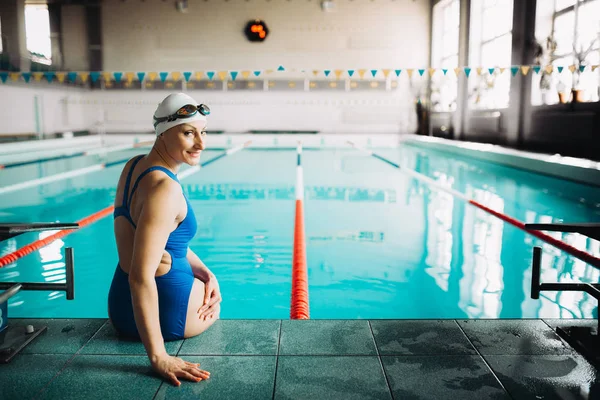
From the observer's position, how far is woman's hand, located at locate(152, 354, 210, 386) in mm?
1523

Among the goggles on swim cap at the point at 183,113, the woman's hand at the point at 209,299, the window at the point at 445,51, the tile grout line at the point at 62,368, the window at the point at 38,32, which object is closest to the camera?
the tile grout line at the point at 62,368

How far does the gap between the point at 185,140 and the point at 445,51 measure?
16.4 metres

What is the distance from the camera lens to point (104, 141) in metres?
16.7

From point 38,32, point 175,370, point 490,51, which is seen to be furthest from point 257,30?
point 175,370

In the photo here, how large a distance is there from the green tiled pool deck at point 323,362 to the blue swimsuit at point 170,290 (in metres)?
0.06

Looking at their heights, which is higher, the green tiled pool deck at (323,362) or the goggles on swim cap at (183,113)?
the goggles on swim cap at (183,113)

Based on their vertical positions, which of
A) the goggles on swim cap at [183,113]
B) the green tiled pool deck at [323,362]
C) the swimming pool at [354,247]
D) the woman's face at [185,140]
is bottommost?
the swimming pool at [354,247]

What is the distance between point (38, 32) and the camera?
14930 mm

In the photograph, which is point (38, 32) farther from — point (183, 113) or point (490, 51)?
point (183, 113)

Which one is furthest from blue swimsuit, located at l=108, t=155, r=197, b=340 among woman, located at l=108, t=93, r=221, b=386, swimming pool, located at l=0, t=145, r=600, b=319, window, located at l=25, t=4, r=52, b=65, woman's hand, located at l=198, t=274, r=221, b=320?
window, located at l=25, t=4, r=52, b=65

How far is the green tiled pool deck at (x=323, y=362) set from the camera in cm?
147

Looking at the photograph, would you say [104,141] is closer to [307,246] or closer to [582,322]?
[307,246]

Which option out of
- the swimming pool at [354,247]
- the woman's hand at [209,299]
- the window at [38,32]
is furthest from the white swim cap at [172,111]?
the window at [38,32]

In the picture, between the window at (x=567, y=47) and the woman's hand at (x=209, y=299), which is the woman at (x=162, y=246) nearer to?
the woman's hand at (x=209, y=299)
